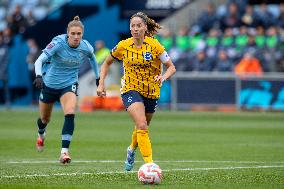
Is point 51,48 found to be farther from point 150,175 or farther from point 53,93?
point 150,175

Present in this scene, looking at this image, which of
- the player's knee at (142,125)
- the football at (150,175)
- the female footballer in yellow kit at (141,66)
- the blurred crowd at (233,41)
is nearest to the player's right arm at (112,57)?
the female footballer in yellow kit at (141,66)

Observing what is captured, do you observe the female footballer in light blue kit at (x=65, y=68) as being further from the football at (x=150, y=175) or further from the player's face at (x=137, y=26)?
the football at (x=150, y=175)

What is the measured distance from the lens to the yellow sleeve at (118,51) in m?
13.2

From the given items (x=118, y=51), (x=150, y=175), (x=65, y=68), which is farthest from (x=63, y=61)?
(x=150, y=175)

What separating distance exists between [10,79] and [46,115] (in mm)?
21301

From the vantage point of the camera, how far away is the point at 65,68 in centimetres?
1574

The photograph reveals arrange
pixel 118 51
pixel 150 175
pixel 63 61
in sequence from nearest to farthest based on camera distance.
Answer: pixel 150 175, pixel 118 51, pixel 63 61

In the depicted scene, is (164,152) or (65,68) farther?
(164,152)

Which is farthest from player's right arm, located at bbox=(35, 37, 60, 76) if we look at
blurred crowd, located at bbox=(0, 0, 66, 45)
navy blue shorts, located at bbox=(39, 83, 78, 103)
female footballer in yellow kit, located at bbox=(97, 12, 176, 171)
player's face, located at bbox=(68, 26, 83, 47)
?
blurred crowd, located at bbox=(0, 0, 66, 45)

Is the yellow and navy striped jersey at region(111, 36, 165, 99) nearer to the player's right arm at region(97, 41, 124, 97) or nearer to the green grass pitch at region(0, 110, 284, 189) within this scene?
the player's right arm at region(97, 41, 124, 97)

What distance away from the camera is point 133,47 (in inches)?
515

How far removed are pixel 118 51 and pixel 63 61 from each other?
2.53 meters

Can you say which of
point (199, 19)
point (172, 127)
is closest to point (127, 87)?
point (172, 127)

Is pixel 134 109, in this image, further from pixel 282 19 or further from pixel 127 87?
pixel 282 19
